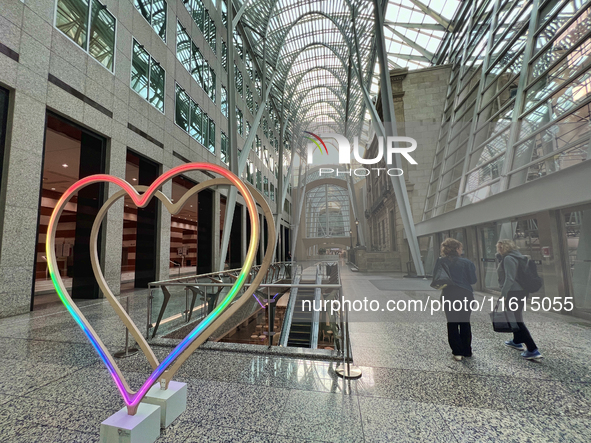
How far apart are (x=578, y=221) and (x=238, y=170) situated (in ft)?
41.3

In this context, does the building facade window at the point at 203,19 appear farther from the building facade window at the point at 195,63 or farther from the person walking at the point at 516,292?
the person walking at the point at 516,292

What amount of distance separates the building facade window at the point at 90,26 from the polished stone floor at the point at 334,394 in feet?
29.1

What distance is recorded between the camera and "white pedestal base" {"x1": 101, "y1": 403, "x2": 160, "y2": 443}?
224 cm

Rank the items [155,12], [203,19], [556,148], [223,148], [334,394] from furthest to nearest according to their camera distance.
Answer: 1. [223,148]
2. [203,19]
3. [155,12]
4. [556,148]
5. [334,394]

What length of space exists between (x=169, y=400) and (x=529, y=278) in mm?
4816

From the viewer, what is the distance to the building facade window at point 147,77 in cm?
1165

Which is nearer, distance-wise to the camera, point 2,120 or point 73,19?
point 2,120

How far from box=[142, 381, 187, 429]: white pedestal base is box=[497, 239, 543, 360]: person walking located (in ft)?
14.3

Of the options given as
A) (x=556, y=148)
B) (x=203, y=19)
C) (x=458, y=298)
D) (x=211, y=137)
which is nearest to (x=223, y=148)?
(x=211, y=137)

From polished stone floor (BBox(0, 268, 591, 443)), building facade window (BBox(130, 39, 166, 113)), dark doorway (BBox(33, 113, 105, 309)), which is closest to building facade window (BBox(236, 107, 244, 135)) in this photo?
building facade window (BBox(130, 39, 166, 113))

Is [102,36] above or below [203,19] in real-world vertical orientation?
below

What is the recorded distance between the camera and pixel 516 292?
4125 millimetres

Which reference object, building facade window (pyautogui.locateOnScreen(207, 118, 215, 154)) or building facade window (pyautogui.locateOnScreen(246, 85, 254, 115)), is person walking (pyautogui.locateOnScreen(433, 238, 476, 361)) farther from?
building facade window (pyautogui.locateOnScreen(246, 85, 254, 115))

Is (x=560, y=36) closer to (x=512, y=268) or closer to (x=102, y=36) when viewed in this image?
(x=512, y=268)
